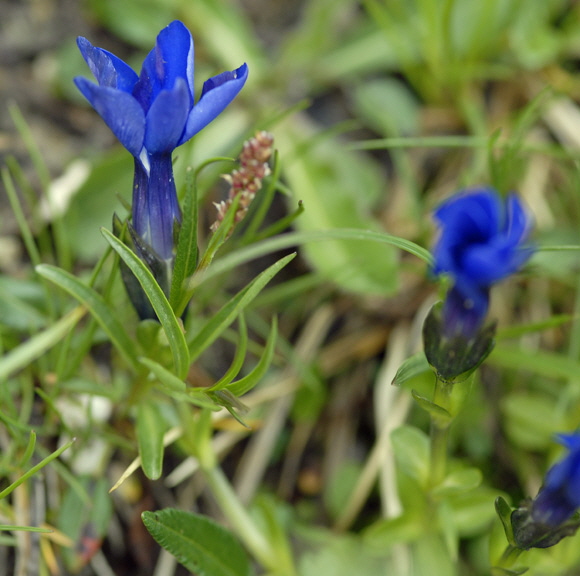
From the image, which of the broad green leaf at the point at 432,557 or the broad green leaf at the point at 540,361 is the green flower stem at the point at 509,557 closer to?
the broad green leaf at the point at 432,557

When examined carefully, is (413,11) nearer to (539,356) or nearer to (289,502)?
(539,356)

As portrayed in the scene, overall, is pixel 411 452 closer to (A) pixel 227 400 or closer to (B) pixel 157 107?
(A) pixel 227 400


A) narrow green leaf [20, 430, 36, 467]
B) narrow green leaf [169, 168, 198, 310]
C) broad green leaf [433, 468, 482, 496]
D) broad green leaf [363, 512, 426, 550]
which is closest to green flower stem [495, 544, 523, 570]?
broad green leaf [433, 468, 482, 496]

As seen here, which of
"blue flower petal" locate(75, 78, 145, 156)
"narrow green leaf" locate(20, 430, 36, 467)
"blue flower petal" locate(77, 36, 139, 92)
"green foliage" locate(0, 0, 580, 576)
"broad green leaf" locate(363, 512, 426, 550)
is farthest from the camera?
"broad green leaf" locate(363, 512, 426, 550)

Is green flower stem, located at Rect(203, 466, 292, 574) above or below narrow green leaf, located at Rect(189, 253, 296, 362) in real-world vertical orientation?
below

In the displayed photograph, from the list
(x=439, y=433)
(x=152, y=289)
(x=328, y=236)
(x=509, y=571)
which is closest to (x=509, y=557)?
(x=509, y=571)

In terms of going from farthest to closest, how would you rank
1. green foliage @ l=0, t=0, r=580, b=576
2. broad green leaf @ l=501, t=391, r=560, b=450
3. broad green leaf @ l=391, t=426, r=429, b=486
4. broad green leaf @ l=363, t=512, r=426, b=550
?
1. broad green leaf @ l=501, t=391, r=560, b=450
2. broad green leaf @ l=363, t=512, r=426, b=550
3. broad green leaf @ l=391, t=426, r=429, b=486
4. green foliage @ l=0, t=0, r=580, b=576

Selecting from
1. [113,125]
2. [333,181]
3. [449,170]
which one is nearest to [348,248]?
[333,181]

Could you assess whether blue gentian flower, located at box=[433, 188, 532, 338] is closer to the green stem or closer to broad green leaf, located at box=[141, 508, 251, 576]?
broad green leaf, located at box=[141, 508, 251, 576]
